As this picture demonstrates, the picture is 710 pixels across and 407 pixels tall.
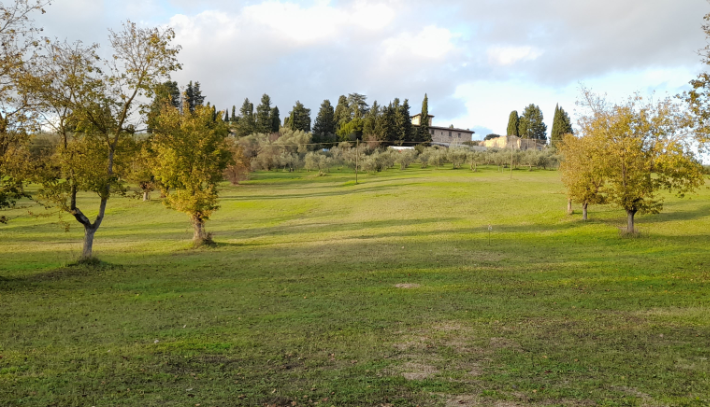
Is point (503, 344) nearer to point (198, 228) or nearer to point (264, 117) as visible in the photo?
point (198, 228)

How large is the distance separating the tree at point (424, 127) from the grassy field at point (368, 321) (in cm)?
9146

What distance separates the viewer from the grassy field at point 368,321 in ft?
20.9

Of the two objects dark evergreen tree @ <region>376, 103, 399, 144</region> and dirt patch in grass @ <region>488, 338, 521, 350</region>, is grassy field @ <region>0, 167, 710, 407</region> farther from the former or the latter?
dark evergreen tree @ <region>376, 103, 399, 144</region>

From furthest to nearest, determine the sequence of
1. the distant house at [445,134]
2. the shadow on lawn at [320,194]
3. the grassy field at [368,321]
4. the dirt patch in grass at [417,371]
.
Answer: the distant house at [445,134]
the shadow on lawn at [320,194]
the dirt patch in grass at [417,371]
the grassy field at [368,321]

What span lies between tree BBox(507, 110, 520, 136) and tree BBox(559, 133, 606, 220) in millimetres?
104315

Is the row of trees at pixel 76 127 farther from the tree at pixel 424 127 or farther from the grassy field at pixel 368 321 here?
the tree at pixel 424 127

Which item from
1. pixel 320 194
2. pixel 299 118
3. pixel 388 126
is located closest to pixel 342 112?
pixel 299 118

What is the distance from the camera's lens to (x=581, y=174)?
28.5 metres

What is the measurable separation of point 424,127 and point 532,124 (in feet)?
101

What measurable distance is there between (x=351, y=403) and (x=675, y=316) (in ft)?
27.2

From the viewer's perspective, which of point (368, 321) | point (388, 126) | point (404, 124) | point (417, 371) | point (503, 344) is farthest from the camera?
point (404, 124)

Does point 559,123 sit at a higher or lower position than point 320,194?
higher

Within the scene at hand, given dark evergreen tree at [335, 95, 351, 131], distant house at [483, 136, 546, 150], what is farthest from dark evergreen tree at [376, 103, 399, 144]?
distant house at [483, 136, 546, 150]

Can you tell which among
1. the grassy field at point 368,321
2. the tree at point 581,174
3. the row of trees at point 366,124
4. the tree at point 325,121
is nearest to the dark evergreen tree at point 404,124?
the row of trees at point 366,124
